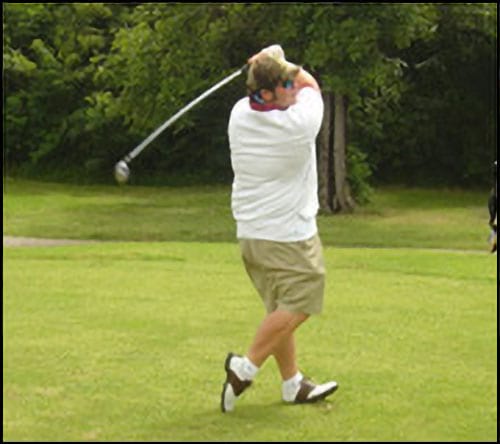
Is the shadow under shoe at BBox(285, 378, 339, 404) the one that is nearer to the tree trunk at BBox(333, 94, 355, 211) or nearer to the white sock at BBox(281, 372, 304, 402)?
the white sock at BBox(281, 372, 304, 402)

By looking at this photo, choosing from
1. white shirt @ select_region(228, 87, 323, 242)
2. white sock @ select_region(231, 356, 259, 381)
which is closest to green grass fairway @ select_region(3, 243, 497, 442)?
white sock @ select_region(231, 356, 259, 381)

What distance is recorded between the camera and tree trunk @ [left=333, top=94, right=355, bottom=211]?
83.1 feet

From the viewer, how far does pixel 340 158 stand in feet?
84.0

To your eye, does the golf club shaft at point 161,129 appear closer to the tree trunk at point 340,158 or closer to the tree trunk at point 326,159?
the tree trunk at point 326,159

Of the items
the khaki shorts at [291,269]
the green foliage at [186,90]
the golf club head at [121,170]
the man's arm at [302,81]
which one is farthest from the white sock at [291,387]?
the green foliage at [186,90]

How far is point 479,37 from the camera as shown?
30.3 meters

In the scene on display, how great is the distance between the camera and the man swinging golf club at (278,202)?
6.09m

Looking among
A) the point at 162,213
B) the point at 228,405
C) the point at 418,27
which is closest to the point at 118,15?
the point at 162,213

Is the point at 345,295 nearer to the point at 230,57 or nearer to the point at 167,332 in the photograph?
the point at 167,332

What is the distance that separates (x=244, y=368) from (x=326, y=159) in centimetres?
1952

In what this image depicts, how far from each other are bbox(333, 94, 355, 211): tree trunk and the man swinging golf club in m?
19.0

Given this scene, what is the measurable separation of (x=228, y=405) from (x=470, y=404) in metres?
1.14

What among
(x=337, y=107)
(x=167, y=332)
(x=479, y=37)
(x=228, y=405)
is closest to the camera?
(x=228, y=405)

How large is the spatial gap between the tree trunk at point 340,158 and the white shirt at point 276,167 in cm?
1897
